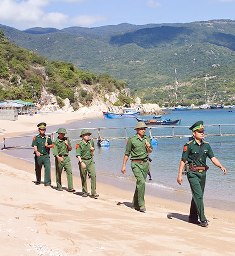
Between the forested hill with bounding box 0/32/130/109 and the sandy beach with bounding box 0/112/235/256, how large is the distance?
82282 millimetres

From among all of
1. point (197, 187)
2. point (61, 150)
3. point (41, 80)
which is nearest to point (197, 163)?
point (197, 187)

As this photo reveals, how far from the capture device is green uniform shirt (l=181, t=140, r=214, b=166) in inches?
331

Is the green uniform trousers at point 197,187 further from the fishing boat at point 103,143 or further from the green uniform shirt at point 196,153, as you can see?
the fishing boat at point 103,143

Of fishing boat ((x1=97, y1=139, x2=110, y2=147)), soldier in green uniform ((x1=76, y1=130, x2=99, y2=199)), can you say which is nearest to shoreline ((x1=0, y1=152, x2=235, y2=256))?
soldier in green uniform ((x1=76, y1=130, x2=99, y2=199))

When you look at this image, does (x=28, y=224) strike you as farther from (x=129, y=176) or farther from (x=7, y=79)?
(x=7, y=79)

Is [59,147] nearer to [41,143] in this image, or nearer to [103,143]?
[41,143]

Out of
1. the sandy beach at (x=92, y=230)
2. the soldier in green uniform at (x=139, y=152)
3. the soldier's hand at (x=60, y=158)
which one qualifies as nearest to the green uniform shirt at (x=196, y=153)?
the sandy beach at (x=92, y=230)

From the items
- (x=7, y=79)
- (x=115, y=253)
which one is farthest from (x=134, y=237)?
(x=7, y=79)

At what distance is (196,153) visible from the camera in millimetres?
8398

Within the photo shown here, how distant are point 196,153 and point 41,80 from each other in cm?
10198

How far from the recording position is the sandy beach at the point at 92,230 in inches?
239

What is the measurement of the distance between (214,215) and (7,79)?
9356 cm

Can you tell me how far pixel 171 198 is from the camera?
45.8 ft

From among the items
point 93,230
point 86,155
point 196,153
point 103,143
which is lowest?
point 103,143
